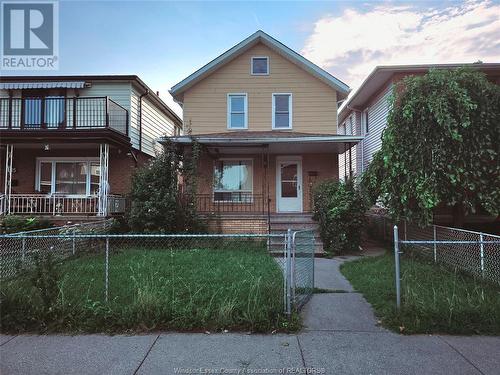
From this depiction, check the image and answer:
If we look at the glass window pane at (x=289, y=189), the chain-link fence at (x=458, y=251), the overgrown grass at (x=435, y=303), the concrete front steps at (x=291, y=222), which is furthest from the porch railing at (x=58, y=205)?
the chain-link fence at (x=458, y=251)

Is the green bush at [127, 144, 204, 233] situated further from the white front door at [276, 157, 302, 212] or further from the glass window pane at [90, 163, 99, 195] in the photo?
the glass window pane at [90, 163, 99, 195]

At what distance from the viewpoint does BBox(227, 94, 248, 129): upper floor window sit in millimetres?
14991

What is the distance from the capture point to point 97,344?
420 centimetres

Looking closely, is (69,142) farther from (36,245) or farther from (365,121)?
(365,121)

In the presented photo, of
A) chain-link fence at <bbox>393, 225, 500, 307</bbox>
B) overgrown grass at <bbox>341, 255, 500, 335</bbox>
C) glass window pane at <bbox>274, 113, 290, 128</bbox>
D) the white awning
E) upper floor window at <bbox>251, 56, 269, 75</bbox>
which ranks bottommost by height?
overgrown grass at <bbox>341, 255, 500, 335</bbox>

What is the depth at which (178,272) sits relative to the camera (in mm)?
7352

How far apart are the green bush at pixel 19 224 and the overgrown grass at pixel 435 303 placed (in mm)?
10561

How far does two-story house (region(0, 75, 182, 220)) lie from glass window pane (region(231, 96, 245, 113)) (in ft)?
13.1

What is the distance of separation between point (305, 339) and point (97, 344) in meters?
2.50

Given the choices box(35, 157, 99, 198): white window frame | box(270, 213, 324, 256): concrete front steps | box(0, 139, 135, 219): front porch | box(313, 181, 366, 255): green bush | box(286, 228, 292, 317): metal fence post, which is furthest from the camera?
box(35, 157, 99, 198): white window frame

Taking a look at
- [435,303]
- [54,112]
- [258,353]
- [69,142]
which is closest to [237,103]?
[69,142]

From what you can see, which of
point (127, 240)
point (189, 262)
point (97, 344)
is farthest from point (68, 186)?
point (97, 344)

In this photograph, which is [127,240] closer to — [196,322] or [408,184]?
[196,322]

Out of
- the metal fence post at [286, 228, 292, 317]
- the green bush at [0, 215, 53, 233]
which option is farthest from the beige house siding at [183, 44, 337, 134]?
the metal fence post at [286, 228, 292, 317]
